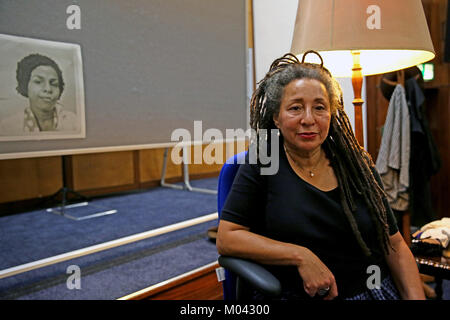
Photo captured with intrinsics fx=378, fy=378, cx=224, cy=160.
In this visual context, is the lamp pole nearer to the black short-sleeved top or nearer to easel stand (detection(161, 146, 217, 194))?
the black short-sleeved top

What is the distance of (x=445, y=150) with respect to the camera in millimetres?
3141

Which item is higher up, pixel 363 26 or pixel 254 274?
pixel 363 26

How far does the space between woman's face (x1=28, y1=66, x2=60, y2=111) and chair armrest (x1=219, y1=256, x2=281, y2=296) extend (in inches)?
50.6

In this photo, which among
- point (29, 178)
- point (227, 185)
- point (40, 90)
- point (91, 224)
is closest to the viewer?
point (227, 185)

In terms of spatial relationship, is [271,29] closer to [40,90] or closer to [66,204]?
[40,90]

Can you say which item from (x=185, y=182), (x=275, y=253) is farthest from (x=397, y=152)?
(x=185, y=182)

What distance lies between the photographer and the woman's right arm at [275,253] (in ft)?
3.28

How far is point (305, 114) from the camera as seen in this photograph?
3.65 feet

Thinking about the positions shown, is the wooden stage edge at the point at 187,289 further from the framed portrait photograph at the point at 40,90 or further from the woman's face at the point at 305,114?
the woman's face at the point at 305,114

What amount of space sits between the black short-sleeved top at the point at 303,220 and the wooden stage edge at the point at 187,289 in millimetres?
1214

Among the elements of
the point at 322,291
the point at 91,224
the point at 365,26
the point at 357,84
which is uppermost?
the point at 365,26

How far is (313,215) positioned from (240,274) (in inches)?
10.4

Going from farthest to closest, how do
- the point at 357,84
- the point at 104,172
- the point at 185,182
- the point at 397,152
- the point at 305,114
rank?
the point at 185,182
the point at 104,172
the point at 397,152
the point at 357,84
the point at 305,114
